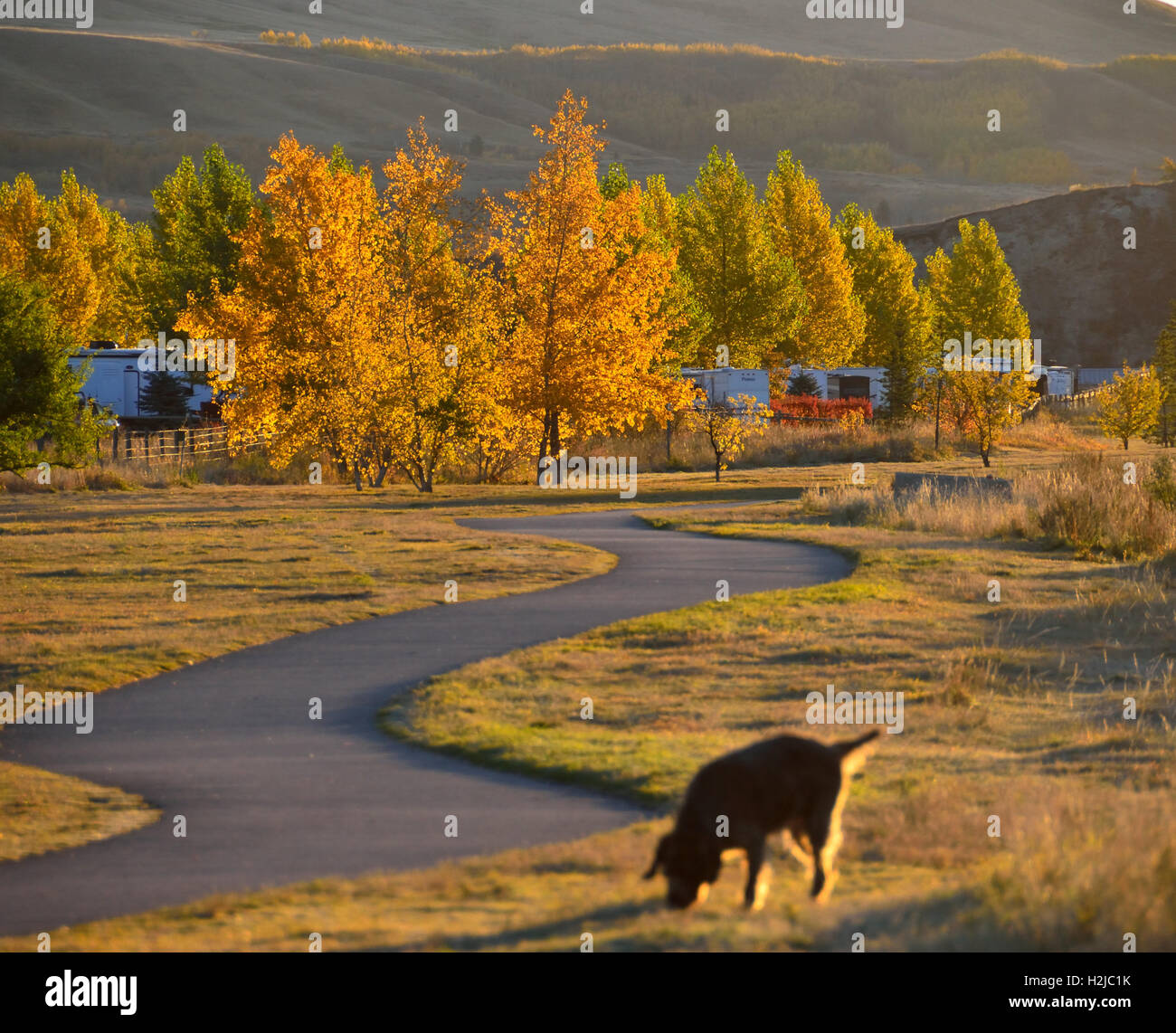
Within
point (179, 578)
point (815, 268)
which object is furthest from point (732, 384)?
point (179, 578)

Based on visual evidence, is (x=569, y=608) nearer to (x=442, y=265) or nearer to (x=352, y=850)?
(x=352, y=850)

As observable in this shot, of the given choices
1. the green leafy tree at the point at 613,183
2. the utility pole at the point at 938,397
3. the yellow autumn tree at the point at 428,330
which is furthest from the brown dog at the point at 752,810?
the green leafy tree at the point at 613,183

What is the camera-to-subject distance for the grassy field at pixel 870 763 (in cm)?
634

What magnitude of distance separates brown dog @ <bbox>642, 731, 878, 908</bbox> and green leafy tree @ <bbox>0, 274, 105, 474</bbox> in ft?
78.2

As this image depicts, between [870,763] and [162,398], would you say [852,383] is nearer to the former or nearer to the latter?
[162,398]

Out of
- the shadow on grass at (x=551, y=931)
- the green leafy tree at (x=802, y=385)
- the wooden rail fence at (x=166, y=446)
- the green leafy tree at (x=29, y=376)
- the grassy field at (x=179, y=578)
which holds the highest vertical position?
the green leafy tree at (x=802, y=385)

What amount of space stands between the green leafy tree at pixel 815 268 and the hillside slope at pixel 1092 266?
45664 millimetres

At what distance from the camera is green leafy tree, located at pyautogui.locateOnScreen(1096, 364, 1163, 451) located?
50.0m

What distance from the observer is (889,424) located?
5388 centimetres

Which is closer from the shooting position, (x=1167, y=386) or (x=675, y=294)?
(x=675, y=294)

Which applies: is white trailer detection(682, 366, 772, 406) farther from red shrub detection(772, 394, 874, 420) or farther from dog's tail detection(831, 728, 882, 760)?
dog's tail detection(831, 728, 882, 760)

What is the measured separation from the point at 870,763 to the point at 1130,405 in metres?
42.7

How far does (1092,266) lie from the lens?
359 feet

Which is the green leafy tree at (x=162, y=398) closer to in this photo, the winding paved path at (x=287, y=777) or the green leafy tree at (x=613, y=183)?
the green leafy tree at (x=613, y=183)
